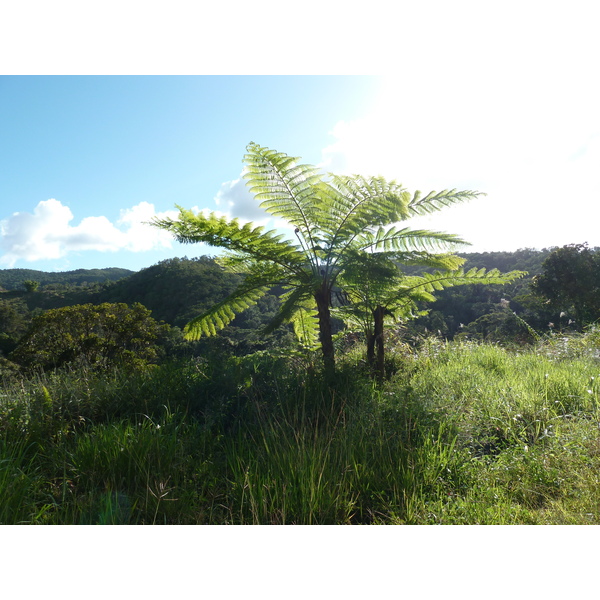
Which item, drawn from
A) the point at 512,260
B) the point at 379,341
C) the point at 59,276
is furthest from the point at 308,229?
the point at 59,276

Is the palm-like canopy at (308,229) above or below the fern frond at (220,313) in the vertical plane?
above

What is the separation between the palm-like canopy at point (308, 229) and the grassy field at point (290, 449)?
91cm

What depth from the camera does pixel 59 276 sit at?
25812 millimetres

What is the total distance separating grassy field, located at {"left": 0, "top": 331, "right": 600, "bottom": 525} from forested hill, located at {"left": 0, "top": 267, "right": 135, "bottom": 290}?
2083 centimetres

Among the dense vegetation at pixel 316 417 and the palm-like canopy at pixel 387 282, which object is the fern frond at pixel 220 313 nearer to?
the dense vegetation at pixel 316 417

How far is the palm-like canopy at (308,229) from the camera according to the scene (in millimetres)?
4184

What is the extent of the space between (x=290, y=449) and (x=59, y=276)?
28312 millimetres

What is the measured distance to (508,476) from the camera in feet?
7.97

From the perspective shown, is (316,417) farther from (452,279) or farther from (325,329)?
(452,279)

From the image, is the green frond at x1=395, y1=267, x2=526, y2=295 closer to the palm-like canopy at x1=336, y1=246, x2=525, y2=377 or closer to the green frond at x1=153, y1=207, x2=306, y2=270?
the palm-like canopy at x1=336, y1=246, x2=525, y2=377

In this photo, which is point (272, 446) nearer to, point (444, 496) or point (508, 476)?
point (444, 496)

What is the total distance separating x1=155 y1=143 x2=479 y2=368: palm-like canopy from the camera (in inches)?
165

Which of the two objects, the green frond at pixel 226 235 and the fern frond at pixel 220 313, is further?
the fern frond at pixel 220 313

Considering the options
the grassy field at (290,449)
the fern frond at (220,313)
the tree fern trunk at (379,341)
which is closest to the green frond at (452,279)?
the tree fern trunk at (379,341)
